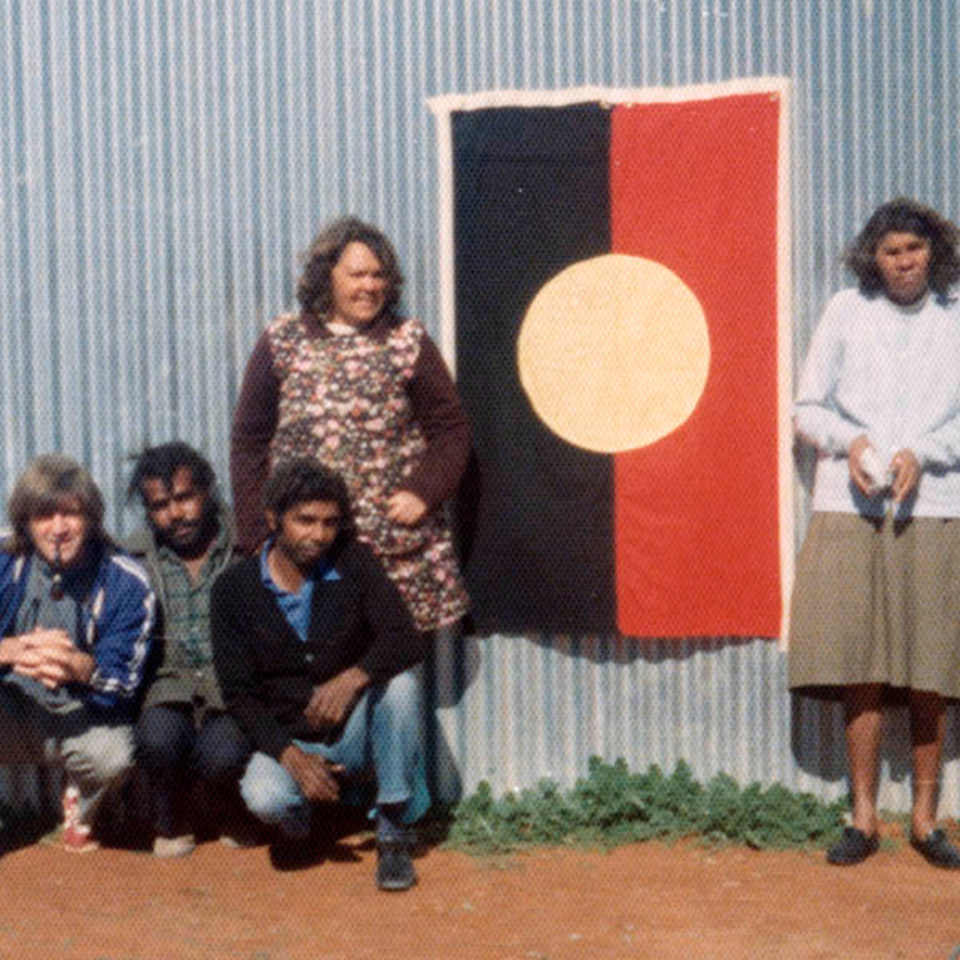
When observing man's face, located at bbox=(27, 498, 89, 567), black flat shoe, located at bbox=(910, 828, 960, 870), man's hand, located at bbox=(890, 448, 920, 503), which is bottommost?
black flat shoe, located at bbox=(910, 828, 960, 870)

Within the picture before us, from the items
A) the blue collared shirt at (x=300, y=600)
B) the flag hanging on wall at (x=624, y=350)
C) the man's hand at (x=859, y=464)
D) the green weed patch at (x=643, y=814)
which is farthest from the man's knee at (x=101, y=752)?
the man's hand at (x=859, y=464)

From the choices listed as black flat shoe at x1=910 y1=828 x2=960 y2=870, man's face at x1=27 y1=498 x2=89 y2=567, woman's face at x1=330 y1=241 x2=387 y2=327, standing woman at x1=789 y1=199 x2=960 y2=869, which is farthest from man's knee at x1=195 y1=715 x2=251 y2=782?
black flat shoe at x1=910 y1=828 x2=960 y2=870

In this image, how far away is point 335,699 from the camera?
4.57 meters

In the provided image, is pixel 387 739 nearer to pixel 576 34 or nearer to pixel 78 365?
pixel 78 365

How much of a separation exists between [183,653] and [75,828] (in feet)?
2.41

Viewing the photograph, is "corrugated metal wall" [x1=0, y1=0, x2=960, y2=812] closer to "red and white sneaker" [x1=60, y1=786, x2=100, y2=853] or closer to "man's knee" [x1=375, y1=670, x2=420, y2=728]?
"man's knee" [x1=375, y1=670, x2=420, y2=728]

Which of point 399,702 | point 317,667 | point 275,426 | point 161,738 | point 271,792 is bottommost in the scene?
point 271,792

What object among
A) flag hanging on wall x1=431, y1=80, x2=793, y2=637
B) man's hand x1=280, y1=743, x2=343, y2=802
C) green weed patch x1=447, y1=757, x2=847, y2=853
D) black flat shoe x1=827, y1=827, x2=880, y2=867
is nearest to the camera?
man's hand x1=280, y1=743, x2=343, y2=802

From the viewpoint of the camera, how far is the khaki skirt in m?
4.73

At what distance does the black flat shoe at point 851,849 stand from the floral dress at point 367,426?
1.51 meters

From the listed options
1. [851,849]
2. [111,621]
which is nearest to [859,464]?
[851,849]

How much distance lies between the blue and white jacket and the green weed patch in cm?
124

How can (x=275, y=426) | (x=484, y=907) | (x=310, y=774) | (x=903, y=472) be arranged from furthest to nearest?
(x=275, y=426) < (x=903, y=472) < (x=310, y=774) < (x=484, y=907)

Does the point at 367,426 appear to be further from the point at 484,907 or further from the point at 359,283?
the point at 484,907
